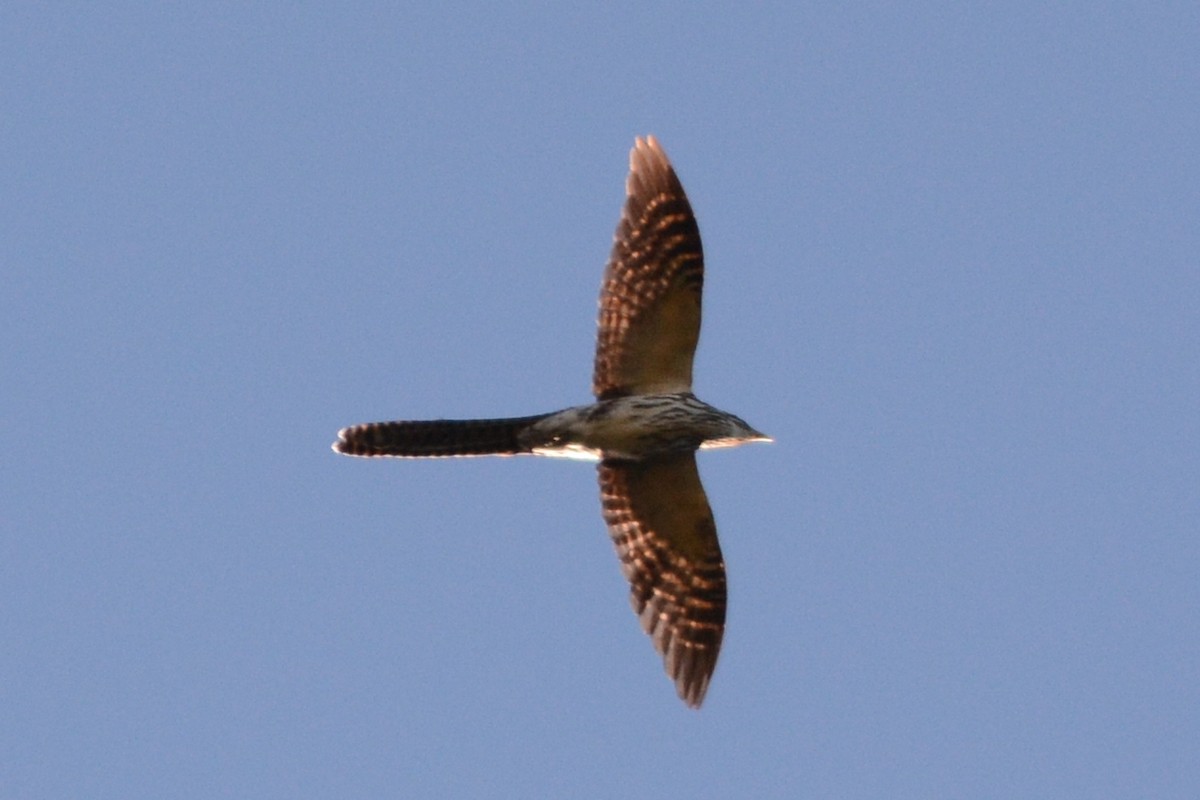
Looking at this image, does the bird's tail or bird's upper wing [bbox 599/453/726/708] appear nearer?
the bird's tail

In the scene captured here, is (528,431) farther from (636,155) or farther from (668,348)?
(636,155)

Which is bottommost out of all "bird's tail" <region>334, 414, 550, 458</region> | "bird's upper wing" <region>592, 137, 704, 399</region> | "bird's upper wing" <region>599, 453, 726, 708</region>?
"bird's upper wing" <region>599, 453, 726, 708</region>

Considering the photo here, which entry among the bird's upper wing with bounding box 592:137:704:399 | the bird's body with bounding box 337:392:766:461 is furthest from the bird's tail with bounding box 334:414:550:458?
the bird's upper wing with bounding box 592:137:704:399

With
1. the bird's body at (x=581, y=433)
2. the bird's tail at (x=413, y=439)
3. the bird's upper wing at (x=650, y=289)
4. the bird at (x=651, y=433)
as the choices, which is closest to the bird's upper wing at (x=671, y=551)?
the bird at (x=651, y=433)

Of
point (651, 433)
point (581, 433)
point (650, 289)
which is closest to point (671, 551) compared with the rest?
point (651, 433)

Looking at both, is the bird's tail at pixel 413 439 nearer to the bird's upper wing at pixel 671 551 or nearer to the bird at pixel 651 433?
the bird at pixel 651 433

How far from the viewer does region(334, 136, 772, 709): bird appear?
18766 mm

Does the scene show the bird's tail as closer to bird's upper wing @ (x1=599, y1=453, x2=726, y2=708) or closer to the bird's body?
the bird's body

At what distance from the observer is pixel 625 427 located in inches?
742

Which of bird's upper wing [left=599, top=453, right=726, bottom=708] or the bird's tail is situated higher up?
the bird's tail

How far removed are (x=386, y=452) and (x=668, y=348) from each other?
110 inches

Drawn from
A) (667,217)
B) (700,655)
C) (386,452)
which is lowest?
(700,655)

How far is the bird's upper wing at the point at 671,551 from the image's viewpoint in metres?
19.1

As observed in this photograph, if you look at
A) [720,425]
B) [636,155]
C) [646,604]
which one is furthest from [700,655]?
[636,155]
